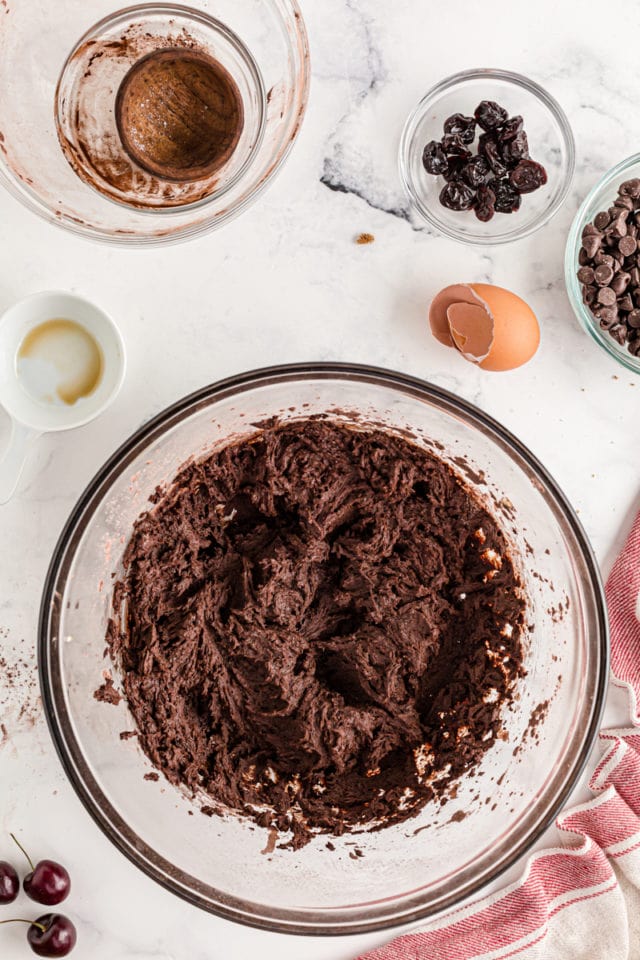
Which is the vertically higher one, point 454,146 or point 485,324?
point 454,146

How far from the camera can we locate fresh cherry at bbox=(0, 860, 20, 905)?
8.23ft

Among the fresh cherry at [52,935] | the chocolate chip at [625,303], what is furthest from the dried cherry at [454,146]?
the fresh cherry at [52,935]

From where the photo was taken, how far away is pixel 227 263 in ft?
8.30

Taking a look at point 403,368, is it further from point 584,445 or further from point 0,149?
point 0,149

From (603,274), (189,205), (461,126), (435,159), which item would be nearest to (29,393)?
(189,205)

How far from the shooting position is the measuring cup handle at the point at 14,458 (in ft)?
8.06

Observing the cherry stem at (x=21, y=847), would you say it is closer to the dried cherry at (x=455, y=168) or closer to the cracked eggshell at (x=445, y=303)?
the cracked eggshell at (x=445, y=303)

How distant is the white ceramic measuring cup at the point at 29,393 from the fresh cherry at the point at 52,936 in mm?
1270

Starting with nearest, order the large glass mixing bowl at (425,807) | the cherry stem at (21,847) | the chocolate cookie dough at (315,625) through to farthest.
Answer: the large glass mixing bowl at (425,807), the chocolate cookie dough at (315,625), the cherry stem at (21,847)

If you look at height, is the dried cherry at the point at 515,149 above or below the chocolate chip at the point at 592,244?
above

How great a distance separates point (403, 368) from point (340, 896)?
1.53 meters

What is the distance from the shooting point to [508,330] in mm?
2410

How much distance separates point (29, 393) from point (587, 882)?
2.27 meters

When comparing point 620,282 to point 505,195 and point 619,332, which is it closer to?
point 619,332
